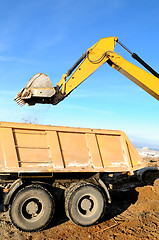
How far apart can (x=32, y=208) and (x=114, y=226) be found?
220 cm

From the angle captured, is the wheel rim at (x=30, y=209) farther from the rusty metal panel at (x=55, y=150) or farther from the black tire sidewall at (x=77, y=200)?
the rusty metal panel at (x=55, y=150)

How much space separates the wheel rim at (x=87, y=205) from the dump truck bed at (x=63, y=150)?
761mm

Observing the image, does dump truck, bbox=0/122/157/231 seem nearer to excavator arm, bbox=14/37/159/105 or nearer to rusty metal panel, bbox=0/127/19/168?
rusty metal panel, bbox=0/127/19/168

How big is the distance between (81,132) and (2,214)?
3240 mm

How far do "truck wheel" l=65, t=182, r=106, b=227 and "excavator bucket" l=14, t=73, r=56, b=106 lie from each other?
9.72ft

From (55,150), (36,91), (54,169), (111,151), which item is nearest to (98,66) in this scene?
(36,91)

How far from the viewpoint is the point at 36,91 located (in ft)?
20.3

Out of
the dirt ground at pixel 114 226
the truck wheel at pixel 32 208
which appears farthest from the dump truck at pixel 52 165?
the dirt ground at pixel 114 226

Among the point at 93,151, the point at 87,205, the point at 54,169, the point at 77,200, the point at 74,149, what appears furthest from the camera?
the point at 93,151

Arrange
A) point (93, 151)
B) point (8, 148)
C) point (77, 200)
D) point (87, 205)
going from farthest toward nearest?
1. point (93, 151)
2. point (87, 205)
3. point (77, 200)
4. point (8, 148)

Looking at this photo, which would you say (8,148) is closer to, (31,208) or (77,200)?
(31,208)

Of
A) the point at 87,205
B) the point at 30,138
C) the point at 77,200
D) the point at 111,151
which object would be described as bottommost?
the point at 87,205

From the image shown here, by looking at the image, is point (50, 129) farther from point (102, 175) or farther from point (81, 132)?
point (102, 175)

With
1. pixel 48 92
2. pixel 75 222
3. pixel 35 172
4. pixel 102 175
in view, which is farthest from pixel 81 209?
pixel 48 92
